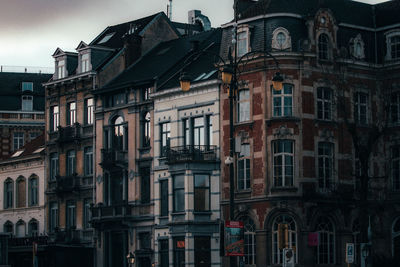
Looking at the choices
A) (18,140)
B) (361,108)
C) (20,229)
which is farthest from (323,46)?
(18,140)

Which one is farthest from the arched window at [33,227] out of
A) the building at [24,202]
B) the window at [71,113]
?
the window at [71,113]

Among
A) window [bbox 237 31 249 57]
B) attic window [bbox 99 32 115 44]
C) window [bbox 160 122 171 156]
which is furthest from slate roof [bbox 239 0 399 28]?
attic window [bbox 99 32 115 44]

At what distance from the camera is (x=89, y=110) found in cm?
7625

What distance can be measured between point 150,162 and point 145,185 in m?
1.61

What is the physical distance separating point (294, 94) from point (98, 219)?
17.9 metres

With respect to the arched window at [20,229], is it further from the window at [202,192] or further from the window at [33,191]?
the window at [202,192]

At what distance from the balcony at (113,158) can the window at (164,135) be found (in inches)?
150

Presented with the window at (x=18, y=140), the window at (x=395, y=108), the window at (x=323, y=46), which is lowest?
the window at (x=395, y=108)

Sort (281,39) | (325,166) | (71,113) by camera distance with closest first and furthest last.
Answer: (281,39) → (325,166) → (71,113)

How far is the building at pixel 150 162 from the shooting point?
65125 millimetres

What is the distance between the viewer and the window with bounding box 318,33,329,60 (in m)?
62.9

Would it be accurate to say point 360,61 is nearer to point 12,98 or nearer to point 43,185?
point 43,185

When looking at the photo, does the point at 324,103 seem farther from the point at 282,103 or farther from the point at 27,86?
the point at 27,86

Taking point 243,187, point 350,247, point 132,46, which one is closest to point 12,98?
point 132,46
